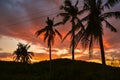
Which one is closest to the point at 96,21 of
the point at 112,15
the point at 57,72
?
the point at 112,15

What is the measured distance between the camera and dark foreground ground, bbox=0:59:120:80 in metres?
54.0

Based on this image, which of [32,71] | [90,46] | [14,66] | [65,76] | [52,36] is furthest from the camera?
[14,66]

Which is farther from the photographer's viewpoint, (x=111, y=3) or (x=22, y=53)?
(x=22, y=53)

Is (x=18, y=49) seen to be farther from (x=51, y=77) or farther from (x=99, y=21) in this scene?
(x=99, y=21)

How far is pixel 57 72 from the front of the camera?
199 ft

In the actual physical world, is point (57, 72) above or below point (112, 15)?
below

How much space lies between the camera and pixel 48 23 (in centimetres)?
6319

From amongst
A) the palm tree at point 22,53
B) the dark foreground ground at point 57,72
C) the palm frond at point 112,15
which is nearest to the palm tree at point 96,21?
the palm frond at point 112,15

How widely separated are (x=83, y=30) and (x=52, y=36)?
31.3 m

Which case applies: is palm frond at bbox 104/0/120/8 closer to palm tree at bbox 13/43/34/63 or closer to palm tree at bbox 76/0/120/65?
palm tree at bbox 76/0/120/65

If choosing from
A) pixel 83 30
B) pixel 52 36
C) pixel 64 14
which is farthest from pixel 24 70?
pixel 83 30

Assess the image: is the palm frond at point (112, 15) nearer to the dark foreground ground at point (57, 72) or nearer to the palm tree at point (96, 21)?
the palm tree at point (96, 21)

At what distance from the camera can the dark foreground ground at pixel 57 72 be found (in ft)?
177

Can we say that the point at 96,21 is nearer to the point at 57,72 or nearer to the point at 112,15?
the point at 112,15
